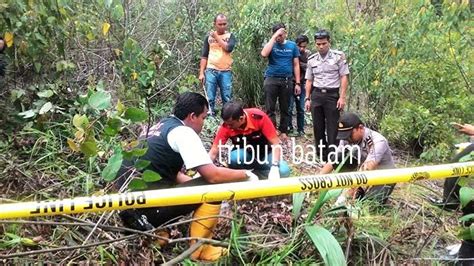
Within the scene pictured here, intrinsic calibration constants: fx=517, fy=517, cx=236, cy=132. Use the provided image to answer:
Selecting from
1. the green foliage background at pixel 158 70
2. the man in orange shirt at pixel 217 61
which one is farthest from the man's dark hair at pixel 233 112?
the man in orange shirt at pixel 217 61

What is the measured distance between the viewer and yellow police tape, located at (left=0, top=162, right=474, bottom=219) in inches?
85.9

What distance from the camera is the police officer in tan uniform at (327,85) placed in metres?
5.74

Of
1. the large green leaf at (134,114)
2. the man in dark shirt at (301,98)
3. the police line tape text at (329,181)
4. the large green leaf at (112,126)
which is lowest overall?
the man in dark shirt at (301,98)

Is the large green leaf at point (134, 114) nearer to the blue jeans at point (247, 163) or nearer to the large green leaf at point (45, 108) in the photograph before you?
the large green leaf at point (45, 108)

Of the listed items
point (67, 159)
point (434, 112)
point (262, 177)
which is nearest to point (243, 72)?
point (434, 112)

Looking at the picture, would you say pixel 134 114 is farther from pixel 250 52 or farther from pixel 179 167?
pixel 250 52

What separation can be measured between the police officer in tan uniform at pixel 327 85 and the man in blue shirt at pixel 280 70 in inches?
33.4

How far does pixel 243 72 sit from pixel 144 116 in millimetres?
5730

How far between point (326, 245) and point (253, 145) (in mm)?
2051

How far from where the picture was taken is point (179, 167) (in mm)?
3350

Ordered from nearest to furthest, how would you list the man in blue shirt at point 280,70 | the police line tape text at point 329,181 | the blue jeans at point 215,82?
the police line tape text at point 329,181
the man in blue shirt at point 280,70
the blue jeans at point 215,82

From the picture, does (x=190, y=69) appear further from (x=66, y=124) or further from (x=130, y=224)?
(x=130, y=224)

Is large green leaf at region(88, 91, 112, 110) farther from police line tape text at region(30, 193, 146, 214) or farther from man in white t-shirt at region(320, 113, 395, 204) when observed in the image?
man in white t-shirt at region(320, 113, 395, 204)

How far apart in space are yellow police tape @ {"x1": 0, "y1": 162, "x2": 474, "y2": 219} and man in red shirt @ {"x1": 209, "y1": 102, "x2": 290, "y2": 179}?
5.40ft
